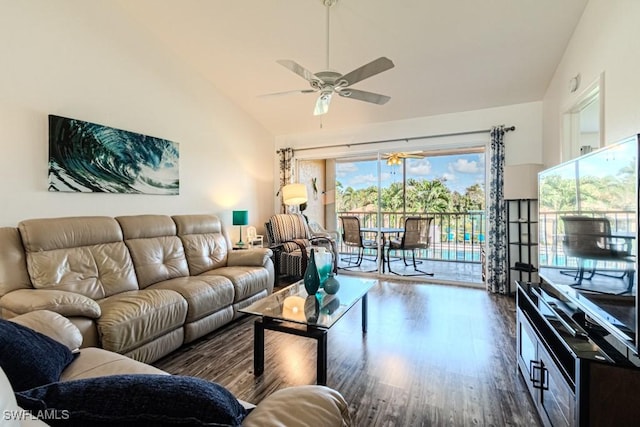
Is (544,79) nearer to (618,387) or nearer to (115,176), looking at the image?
(618,387)

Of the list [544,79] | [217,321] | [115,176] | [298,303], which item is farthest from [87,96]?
Answer: [544,79]

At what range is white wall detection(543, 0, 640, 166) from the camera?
1.77 metres

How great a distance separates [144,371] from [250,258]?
2112mm

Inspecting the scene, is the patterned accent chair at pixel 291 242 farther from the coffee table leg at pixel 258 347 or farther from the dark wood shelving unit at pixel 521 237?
the dark wood shelving unit at pixel 521 237

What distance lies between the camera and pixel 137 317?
2.08m

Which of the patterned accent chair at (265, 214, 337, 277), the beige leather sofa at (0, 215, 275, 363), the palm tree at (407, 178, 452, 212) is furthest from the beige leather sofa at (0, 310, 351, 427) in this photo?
the palm tree at (407, 178, 452, 212)

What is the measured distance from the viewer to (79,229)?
8.38 feet

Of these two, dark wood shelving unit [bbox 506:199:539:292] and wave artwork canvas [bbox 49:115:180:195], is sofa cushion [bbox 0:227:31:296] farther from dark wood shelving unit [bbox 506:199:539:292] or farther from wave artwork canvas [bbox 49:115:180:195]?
dark wood shelving unit [bbox 506:199:539:292]

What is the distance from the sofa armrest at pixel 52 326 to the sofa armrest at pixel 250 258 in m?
1.98

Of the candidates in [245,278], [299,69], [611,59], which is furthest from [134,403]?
[611,59]

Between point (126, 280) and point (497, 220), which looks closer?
point (126, 280)

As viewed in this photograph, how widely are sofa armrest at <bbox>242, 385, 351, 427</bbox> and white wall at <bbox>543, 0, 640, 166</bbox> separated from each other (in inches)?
86.1

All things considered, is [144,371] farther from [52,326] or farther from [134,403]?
[134,403]

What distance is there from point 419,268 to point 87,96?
17.7 ft
